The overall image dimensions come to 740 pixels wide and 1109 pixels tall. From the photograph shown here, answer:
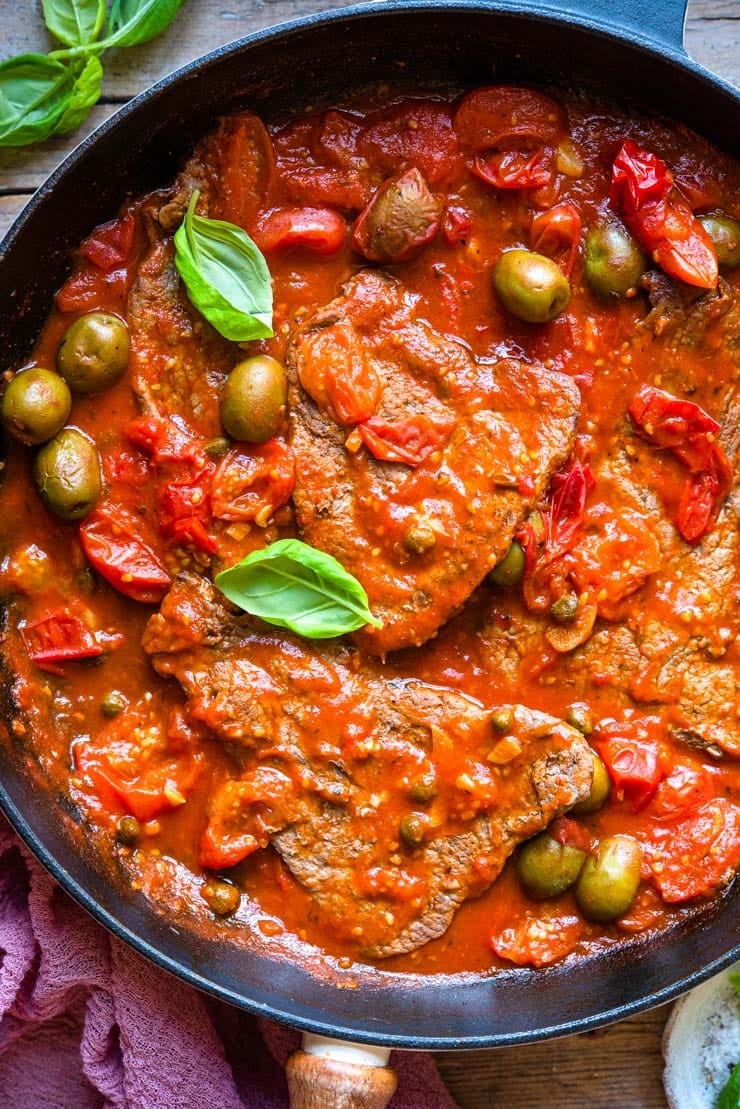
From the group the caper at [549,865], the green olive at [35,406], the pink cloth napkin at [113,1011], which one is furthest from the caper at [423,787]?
the green olive at [35,406]

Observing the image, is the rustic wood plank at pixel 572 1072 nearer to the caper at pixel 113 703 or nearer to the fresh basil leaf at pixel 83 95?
the caper at pixel 113 703

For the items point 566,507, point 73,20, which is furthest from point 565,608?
point 73,20

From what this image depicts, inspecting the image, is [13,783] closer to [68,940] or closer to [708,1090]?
[68,940]

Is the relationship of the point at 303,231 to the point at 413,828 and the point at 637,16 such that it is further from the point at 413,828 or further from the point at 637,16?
the point at 413,828

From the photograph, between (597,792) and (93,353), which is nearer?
(93,353)

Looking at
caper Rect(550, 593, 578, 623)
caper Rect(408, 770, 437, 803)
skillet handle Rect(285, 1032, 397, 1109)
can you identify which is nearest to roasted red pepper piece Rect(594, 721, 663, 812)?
caper Rect(550, 593, 578, 623)
